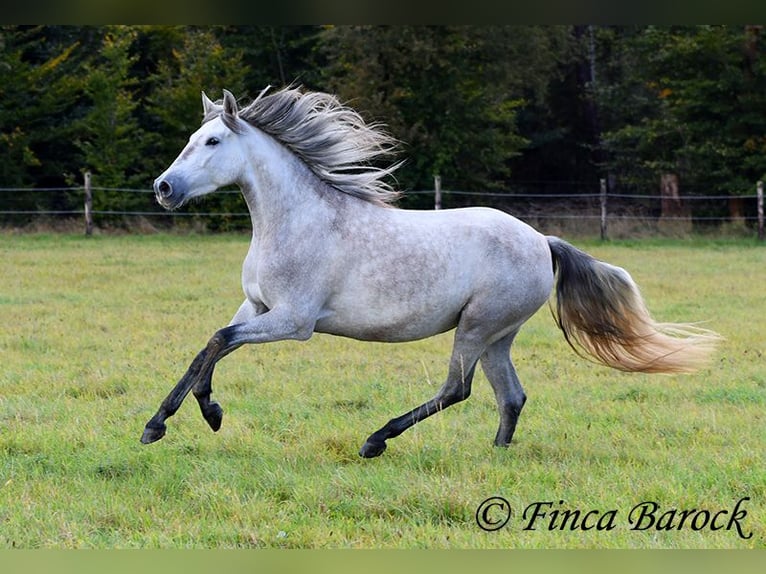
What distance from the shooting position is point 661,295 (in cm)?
1270

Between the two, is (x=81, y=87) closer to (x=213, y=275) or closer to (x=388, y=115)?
(x=388, y=115)

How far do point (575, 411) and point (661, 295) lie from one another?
6.76 meters

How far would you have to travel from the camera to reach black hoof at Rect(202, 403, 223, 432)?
5.23m

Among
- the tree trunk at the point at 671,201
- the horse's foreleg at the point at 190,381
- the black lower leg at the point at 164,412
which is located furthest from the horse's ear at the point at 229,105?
the tree trunk at the point at 671,201

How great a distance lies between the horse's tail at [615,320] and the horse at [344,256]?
0.15 metres

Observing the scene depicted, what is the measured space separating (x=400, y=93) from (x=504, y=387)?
2190 centimetres

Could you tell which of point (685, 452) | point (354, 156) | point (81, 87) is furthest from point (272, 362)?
point (81, 87)

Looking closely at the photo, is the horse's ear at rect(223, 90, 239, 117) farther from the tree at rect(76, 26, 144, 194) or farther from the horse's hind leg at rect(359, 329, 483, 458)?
the tree at rect(76, 26, 144, 194)

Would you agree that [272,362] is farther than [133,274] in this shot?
No

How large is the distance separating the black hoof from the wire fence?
16.7 meters

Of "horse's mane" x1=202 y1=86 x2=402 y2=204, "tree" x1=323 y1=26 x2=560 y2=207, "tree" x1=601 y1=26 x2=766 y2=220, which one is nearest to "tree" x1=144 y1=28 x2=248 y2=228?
"tree" x1=323 y1=26 x2=560 y2=207

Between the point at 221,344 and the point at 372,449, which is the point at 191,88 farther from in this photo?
the point at 372,449

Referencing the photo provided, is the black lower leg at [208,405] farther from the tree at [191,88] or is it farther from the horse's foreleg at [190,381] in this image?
the tree at [191,88]

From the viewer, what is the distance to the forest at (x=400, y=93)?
81.7 ft
